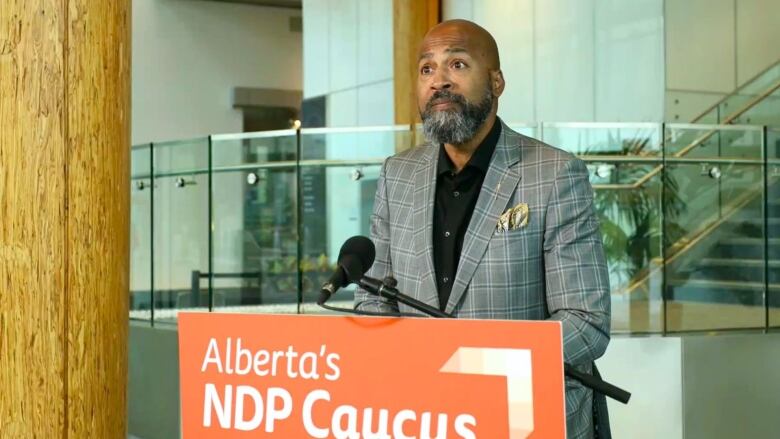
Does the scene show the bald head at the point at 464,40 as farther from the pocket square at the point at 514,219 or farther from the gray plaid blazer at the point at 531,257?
the pocket square at the point at 514,219

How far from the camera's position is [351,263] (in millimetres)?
1740

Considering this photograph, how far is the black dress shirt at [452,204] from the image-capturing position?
2.23 m

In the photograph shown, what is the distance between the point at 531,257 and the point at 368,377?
0.61 m

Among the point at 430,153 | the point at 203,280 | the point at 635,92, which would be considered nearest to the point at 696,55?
the point at 635,92

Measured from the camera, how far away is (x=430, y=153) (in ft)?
7.80

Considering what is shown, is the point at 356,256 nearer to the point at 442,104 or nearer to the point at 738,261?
the point at 442,104

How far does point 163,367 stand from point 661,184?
11.1 ft

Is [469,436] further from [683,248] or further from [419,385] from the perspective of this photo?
[683,248]

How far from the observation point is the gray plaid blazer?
82.7 inches

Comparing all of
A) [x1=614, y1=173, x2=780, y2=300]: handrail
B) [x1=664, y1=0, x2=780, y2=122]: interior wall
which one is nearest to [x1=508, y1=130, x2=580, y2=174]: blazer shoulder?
[x1=614, y1=173, x2=780, y2=300]: handrail

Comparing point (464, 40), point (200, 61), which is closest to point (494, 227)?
point (464, 40)

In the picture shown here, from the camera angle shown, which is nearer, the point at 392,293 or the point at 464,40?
the point at 392,293

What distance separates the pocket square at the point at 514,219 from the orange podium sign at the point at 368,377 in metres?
0.58

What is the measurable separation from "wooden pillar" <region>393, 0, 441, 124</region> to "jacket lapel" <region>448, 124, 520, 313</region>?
8.62 m
